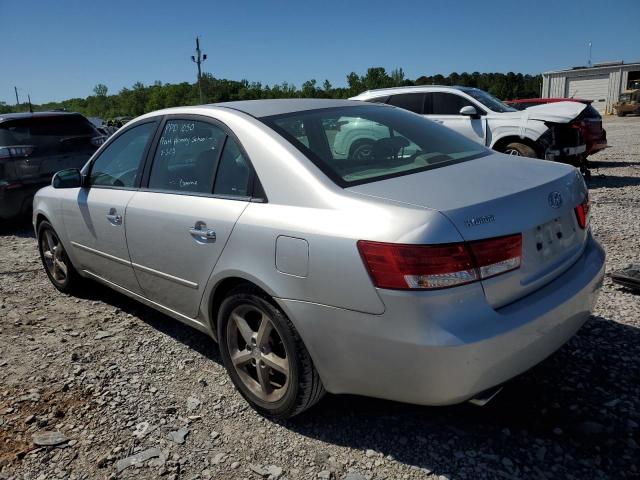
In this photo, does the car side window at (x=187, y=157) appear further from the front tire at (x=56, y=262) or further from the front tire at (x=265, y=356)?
the front tire at (x=56, y=262)

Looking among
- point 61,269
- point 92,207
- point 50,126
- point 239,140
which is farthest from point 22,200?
point 239,140

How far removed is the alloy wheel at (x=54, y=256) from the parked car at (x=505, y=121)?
581 centimetres

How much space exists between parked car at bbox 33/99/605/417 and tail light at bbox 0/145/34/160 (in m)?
4.95

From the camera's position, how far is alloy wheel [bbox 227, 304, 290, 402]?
2.58 metres

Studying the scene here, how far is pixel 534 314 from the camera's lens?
2141mm

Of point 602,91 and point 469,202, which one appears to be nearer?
point 469,202

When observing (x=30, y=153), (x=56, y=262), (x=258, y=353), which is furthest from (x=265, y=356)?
(x=30, y=153)

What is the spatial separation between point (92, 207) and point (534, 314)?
3.07m

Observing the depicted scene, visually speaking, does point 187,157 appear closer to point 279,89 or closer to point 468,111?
point 468,111

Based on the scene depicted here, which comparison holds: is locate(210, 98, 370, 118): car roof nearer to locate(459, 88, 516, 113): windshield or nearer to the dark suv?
the dark suv

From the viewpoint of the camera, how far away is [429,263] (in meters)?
1.95

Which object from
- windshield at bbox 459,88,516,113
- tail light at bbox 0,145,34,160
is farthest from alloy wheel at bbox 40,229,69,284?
windshield at bbox 459,88,516,113

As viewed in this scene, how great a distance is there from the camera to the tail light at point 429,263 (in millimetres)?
1954

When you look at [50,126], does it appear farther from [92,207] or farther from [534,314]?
[534,314]
